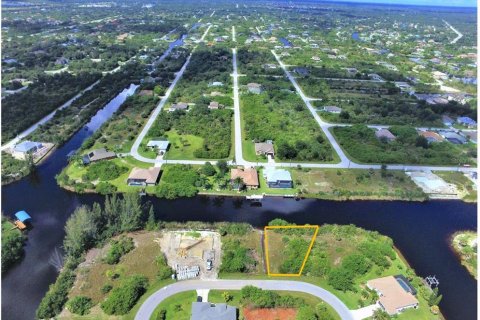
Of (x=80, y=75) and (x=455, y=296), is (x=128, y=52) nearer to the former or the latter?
(x=80, y=75)

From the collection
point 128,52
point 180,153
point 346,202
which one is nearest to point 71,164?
point 180,153

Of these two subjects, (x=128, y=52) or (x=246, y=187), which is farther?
(x=128, y=52)

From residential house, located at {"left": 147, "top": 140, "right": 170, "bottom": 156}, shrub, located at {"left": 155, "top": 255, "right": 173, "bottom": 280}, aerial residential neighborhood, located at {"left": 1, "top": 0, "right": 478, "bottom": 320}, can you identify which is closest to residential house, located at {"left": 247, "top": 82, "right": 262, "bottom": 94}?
aerial residential neighborhood, located at {"left": 1, "top": 0, "right": 478, "bottom": 320}

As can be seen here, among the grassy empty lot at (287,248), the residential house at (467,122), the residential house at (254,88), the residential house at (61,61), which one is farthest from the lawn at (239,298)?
the residential house at (61,61)

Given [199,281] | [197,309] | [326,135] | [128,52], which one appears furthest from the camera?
[128,52]

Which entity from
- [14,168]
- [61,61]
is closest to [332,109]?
[14,168]

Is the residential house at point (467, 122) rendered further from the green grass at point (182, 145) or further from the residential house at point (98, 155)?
the residential house at point (98, 155)

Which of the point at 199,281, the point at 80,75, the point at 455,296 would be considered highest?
the point at 80,75
